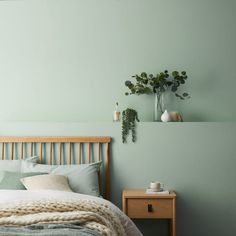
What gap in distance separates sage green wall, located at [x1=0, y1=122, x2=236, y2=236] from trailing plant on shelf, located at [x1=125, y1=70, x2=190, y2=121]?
0.32m

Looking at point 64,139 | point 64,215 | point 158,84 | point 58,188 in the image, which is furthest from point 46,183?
point 158,84

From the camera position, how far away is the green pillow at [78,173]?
4.08m

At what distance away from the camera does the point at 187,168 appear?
430 cm

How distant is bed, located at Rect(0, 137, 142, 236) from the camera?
8.66 feet

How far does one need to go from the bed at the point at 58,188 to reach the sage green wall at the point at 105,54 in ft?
1.14

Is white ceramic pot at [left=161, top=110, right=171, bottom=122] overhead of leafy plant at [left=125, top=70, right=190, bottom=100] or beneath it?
beneath

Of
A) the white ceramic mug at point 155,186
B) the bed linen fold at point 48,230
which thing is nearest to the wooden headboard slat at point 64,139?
the white ceramic mug at point 155,186

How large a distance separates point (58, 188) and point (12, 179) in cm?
42

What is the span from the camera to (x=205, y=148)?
14.1ft

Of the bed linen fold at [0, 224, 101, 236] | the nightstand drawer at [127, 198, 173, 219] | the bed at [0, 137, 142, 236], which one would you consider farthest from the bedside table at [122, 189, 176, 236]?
the bed linen fold at [0, 224, 101, 236]

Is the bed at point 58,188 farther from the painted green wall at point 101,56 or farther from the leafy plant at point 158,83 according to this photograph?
the leafy plant at point 158,83

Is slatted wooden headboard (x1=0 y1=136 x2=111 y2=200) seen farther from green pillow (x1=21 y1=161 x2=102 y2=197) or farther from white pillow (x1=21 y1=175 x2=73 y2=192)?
white pillow (x1=21 y1=175 x2=73 y2=192)

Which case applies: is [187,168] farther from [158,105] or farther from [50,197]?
[50,197]

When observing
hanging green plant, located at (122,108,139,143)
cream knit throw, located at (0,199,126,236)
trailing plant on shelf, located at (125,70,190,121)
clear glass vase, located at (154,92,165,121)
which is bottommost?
cream knit throw, located at (0,199,126,236)
